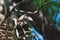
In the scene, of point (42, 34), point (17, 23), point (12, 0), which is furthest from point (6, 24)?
point (42, 34)

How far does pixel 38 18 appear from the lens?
133cm

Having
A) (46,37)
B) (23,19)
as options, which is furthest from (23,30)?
(46,37)

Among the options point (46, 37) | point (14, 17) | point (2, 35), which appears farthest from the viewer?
point (46, 37)

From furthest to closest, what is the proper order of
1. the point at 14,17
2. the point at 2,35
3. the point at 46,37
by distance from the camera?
the point at 46,37 < the point at 14,17 < the point at 2,35

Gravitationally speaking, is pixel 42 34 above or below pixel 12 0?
below

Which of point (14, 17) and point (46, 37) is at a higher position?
point (14, 17)

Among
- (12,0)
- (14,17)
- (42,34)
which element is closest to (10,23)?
(14,17)

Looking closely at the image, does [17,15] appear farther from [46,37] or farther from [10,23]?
[46,37]

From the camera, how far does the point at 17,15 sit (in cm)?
127

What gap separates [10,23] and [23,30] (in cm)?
7

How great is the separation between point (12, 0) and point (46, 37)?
25cm

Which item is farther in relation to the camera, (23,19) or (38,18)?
(38,18)

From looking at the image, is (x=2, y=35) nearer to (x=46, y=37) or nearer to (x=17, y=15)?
(x=17, y=15)

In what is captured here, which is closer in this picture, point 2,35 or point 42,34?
point 2,35
